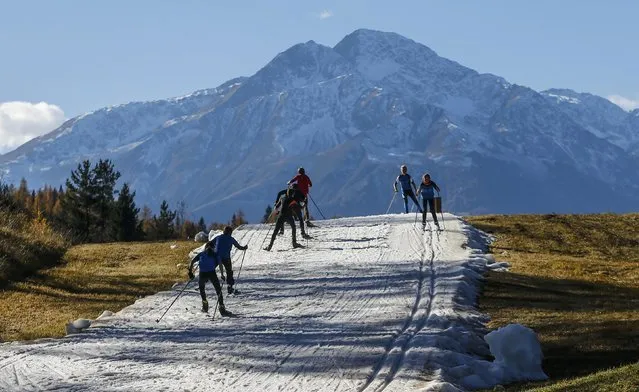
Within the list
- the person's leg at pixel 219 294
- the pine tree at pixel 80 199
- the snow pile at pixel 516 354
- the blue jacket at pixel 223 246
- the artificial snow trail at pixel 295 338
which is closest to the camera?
the artificial snow trail at pixel 295 338

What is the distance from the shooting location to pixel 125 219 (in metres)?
80.0

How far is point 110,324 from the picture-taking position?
2200 cm

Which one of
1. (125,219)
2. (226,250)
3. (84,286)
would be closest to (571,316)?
(226,250)

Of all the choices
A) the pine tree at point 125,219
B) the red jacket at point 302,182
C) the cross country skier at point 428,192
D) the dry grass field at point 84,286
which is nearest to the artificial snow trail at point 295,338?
the dry grass field at point 84,286

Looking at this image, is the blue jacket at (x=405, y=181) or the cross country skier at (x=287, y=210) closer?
the cross country skier at (x=287, y=210)

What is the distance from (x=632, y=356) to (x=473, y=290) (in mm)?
7802

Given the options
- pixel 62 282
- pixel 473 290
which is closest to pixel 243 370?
pixel 473 290

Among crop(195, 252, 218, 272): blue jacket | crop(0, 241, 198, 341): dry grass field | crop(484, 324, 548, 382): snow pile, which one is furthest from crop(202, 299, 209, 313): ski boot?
crop(484, 324, 548, 382): snow pile

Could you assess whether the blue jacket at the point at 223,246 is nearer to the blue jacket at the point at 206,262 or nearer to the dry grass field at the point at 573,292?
the blue jacket at the point at 206,262

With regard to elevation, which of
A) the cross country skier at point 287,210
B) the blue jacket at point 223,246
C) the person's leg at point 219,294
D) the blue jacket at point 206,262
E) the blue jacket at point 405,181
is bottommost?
the person's leg at point 219,294

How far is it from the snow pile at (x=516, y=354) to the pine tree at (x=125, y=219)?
202ft

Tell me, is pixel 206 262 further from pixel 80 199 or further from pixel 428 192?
pixel 80 199

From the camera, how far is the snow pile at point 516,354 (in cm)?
1645

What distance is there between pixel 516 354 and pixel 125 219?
66.5m
